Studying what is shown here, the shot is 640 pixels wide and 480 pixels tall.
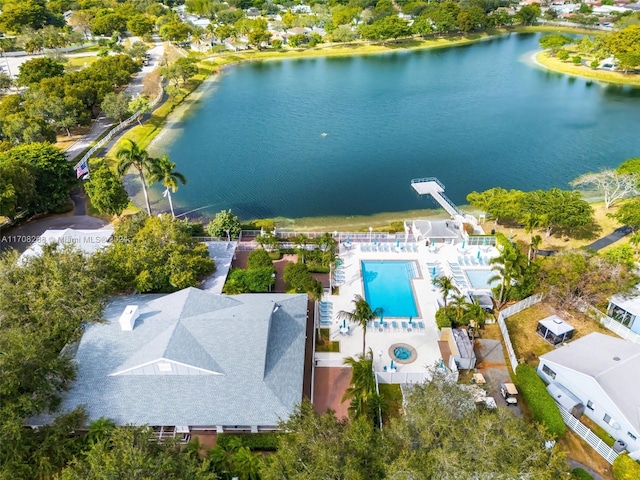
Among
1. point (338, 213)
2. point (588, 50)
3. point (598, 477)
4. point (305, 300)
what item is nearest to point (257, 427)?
point (305, 300)

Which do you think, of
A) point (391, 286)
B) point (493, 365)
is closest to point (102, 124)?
point (391, 286)

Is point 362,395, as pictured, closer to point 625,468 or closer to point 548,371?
point 548,371

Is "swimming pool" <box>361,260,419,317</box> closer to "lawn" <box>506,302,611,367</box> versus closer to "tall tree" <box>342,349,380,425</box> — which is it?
"lawn" <box>506,302,611,367</box>

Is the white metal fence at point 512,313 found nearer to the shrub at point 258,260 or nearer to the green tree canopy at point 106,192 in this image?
the shrub at point 258,260

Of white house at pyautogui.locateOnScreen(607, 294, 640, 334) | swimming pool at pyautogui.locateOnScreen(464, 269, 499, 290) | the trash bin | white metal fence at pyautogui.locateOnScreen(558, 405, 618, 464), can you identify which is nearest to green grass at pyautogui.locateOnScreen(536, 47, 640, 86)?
swimming pool at pyautogui.locateOnScreen(464, 269, 499, 290)

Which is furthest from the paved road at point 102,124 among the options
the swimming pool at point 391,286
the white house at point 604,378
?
the white house at point 604,378

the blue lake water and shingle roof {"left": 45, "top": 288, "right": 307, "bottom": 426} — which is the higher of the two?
shingle roof {"left": 45, "top": 288, "right": 307, "bottom": 426}

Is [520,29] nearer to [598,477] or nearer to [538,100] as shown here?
[538,100]
